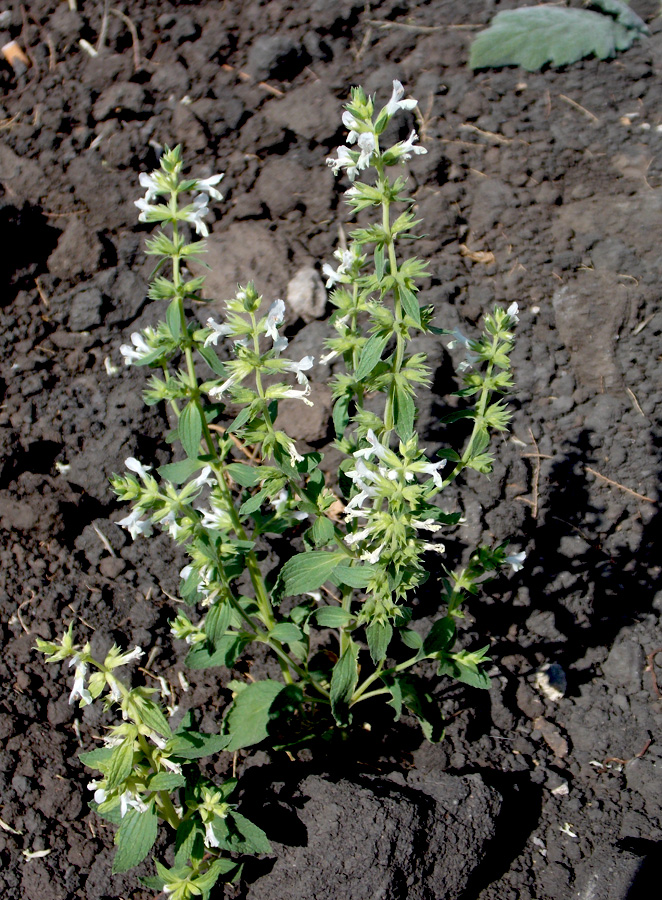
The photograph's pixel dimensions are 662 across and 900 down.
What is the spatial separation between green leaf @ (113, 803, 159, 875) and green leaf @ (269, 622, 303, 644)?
2.51 ft

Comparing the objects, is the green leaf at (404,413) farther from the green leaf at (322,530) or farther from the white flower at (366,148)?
the white flower at (366,148)

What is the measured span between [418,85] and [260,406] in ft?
11.5

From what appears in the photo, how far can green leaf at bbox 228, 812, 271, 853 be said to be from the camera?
8.79 feet

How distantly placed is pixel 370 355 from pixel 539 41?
3.77 m

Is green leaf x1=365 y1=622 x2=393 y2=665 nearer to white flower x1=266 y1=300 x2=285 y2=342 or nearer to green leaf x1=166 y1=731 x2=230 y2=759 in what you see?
green leaf x1=166 y1=731 x2=230 y2=759

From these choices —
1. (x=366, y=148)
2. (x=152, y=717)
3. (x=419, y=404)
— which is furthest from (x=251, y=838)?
(x=366, y=148)

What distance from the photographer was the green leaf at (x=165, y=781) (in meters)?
2.41

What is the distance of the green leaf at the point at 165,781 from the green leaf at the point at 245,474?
3.19ft

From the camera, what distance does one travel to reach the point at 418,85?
199 inches

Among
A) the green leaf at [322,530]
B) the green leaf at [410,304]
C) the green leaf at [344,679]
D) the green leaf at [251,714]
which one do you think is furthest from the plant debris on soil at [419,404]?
the green leaf at [410,304]

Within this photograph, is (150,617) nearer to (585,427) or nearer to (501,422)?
(501,422)

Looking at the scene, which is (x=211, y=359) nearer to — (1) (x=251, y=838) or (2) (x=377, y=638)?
(2) (x=377, y=638)

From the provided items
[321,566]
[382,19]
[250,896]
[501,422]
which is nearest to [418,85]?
[382,19]

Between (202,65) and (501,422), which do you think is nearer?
(501,422)
